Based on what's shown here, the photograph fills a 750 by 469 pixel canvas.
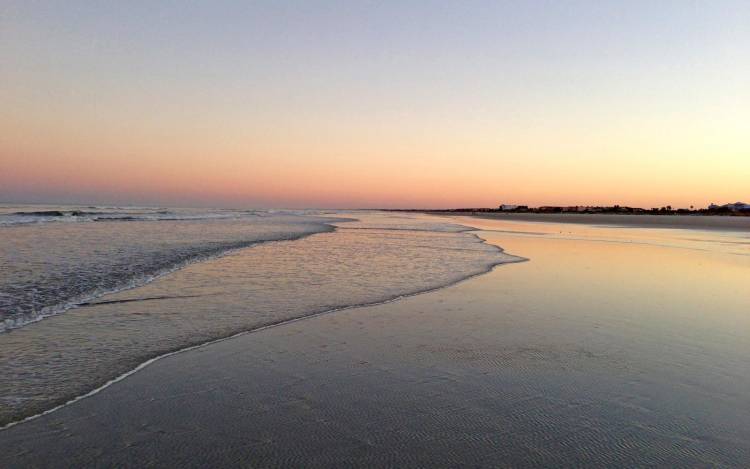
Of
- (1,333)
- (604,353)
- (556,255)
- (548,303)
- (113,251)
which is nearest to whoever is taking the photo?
(604,353)

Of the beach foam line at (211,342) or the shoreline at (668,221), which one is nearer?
the beach foam line at (211,342)

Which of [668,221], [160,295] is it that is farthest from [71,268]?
[668,221]

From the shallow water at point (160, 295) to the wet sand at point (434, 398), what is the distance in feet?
1.94

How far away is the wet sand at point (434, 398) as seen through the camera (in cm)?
333

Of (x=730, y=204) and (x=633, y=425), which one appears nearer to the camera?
(x=633, y=425)

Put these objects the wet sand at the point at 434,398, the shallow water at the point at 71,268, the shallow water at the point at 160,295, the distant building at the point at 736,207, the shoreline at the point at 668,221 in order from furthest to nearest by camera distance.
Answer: the distant building at the point at 736,207 < the shoreline at the point at 668,221 < the shallow water at the point at 71,268 < the shallow water at the point at 160,295 < the wet sand at the point at 434,398

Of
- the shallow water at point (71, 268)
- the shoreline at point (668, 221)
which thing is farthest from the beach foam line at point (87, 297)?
the shoreline at point (668, 221)

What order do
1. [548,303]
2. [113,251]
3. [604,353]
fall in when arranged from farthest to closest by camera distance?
[113,251], [548,303], [604,353]

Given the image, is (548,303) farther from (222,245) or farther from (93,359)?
(222,245)

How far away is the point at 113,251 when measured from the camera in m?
15.2

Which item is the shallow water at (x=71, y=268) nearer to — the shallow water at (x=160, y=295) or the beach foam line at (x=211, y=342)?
the shallow water at (x=160, y=295)

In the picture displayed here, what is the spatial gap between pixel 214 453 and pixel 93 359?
286 cm

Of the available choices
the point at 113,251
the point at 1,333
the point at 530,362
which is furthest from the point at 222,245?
the point at 530,362

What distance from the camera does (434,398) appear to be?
171 inches
